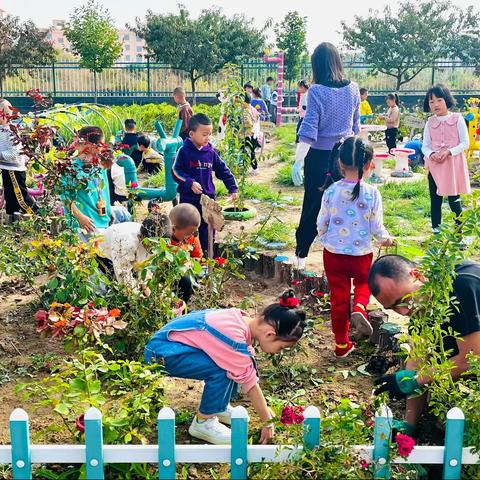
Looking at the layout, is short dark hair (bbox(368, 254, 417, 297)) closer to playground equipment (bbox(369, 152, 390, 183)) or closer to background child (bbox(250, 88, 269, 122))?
playground equipment (bbox(369, 152, 390, 183))

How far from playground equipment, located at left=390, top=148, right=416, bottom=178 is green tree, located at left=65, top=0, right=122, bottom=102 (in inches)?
631

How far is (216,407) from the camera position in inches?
128

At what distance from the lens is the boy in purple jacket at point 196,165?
19.0 feet

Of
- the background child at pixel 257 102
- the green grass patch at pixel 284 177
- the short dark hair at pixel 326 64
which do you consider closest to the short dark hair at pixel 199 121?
the short dark hair at pixel 326 64

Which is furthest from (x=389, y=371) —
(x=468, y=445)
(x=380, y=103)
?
(x=380, y=103)

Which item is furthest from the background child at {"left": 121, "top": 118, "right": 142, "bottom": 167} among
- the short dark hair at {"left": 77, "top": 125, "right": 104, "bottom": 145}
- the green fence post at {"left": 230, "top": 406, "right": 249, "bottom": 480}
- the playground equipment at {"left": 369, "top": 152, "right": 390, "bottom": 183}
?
the green fence post at {"left": 230, "top": 406, "right": 249, "bottom": 480}

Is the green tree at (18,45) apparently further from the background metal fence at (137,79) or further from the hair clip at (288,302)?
the hair clip at (288,302)

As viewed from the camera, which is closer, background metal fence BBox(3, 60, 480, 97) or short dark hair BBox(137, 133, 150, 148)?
short dark hair BBox(137, 133, 150, 148)

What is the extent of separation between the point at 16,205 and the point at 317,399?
5.19 m

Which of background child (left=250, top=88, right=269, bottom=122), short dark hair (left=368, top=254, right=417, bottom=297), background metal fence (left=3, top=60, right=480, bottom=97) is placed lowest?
short dark hair (left=368, top=254, right=417, bottom=297)

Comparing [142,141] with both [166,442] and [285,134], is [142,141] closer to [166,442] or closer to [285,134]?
[285,134]

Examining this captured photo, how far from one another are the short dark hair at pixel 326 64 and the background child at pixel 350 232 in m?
1.19

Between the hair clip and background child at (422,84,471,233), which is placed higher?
background child at (422,84,471,233)

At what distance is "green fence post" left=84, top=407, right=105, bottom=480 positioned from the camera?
2.53m
